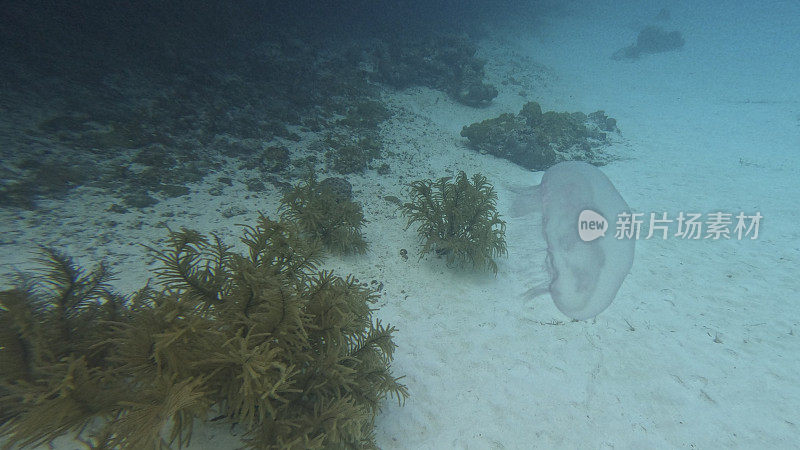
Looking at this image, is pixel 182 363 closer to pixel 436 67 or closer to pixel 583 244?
pixel 583 244

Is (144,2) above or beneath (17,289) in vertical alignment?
above

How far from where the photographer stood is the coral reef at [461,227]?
17.5 feet

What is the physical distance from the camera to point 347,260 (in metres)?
5.27

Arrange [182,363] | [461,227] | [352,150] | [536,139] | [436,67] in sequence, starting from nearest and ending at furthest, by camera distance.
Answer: [182,363] < [461,227] < [352,150] < [536,139] < [436,67]

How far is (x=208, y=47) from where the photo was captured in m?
12.5

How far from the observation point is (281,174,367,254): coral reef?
17.2ft

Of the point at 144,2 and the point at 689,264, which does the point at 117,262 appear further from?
the point at 144,2

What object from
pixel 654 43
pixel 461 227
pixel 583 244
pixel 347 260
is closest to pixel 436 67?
pixel 461 227

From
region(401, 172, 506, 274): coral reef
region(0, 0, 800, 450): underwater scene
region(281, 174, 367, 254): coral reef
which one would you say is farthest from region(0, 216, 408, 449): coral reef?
region(401, 172, 506, 274): coral reef

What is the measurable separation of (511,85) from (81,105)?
18.6 meters

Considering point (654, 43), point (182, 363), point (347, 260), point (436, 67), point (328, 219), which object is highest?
point (654, 43)

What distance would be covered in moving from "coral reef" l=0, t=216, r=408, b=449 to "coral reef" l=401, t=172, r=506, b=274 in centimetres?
293

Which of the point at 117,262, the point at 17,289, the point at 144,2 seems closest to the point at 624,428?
the point at 17,289

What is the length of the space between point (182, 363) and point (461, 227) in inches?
178
